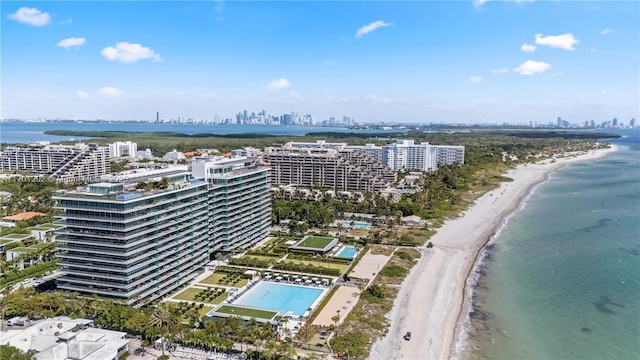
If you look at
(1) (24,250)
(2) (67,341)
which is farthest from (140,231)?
(1) (24,250)

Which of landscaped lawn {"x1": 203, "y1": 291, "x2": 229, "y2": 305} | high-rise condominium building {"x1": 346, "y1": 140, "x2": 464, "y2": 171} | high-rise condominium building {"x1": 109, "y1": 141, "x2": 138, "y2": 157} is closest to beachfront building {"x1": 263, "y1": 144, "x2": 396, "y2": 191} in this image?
high-rise condominium building {"x1": 346, "y1": 140, "x2": 464, "y2": 171}

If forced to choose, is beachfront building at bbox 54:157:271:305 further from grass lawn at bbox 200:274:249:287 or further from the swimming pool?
the swimming pool

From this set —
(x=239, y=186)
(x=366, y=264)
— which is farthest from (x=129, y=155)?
(x=366, y=264)

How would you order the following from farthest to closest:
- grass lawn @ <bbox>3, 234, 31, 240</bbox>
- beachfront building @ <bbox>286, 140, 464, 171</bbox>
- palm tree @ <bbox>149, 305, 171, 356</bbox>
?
beachfront building @ <bbox>286, 140, 464, 171</bbox> → grass lawn @ <bbox>3, 234, 31, 240</bbox> → palm tree @ <bbox>149, 305, 171, 356</bbox>

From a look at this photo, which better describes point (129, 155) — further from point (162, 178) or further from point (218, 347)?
point (218, 347)

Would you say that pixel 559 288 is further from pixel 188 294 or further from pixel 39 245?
pixel 39 245

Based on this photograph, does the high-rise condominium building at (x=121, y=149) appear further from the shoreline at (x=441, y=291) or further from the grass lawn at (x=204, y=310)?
the grass lawn at (x=204, y=310)
